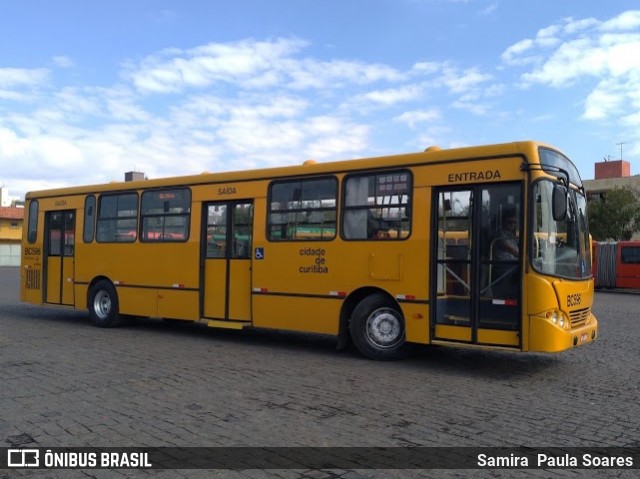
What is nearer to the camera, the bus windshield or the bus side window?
the bus windshield

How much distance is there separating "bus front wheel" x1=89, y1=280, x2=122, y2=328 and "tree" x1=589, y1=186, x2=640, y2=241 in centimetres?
3893

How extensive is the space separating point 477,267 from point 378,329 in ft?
6.22

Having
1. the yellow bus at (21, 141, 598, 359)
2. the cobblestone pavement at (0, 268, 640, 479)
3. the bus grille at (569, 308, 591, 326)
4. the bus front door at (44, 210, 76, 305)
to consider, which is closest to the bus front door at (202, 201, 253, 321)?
the yellow bus at (21, 141, 598, 359)

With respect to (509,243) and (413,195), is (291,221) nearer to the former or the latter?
(413,195)

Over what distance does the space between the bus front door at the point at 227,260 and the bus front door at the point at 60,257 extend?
446 cm

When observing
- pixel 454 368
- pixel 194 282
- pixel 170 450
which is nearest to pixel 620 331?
pixel 454 368

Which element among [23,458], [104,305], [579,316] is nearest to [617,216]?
[579,316]

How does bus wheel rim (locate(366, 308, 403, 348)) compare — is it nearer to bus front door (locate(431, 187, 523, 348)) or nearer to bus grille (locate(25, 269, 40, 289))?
bus front door (locate(431, 187, 523, 348))

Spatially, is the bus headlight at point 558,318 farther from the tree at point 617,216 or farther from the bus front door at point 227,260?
the tree at point 617,216

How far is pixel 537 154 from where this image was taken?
308 inches

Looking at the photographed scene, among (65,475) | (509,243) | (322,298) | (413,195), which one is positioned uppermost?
(413,195)

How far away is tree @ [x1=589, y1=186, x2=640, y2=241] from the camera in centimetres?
4256

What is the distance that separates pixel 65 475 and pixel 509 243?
5.93 meters

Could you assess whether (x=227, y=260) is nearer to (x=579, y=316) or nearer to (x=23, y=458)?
(x=579, y=316)
